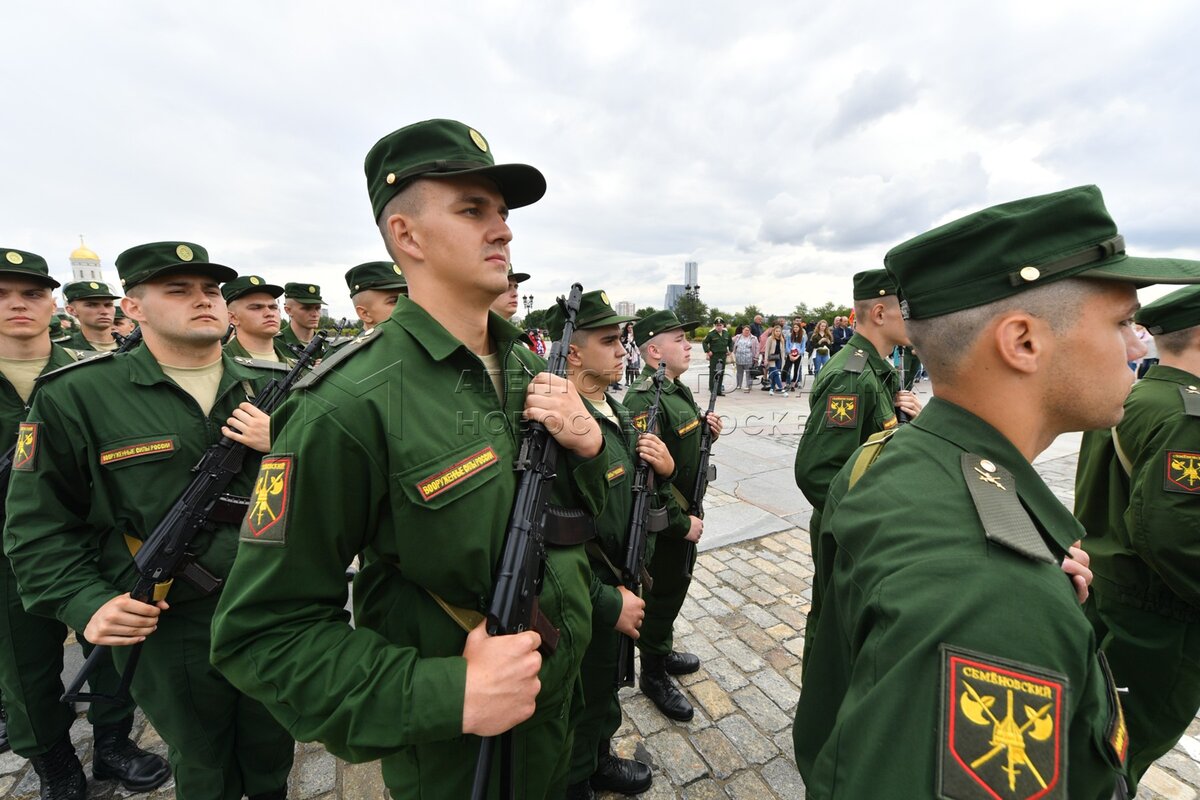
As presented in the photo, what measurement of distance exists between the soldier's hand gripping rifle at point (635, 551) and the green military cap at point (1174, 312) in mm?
2839

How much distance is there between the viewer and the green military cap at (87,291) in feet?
22.4

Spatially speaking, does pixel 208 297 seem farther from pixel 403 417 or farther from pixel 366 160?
pixel 403 417

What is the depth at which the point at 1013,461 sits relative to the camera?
1295mm

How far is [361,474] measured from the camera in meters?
1.44

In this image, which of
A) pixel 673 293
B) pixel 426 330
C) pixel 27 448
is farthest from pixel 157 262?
pixel 673 293

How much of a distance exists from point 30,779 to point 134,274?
10.4ft

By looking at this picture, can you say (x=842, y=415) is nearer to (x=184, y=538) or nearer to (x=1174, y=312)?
(x=1174, y=312)

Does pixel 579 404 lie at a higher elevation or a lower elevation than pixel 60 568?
higher

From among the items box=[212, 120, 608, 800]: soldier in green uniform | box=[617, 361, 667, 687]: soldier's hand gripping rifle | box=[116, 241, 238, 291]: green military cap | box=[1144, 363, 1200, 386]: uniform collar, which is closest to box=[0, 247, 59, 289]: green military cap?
box=[116, 241, 238, 291]: green military cap

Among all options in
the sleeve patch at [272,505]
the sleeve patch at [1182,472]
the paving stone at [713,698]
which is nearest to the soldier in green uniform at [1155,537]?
the sleeve patch at [1182,472]

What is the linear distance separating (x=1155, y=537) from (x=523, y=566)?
9.84 feet

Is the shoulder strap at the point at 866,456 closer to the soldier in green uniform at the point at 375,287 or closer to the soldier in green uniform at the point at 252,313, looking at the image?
the soldier in green uniform at the point at 375,287

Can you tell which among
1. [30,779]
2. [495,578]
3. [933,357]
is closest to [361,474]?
[495,578]

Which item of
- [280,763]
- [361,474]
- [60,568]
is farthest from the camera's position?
[280,763]
